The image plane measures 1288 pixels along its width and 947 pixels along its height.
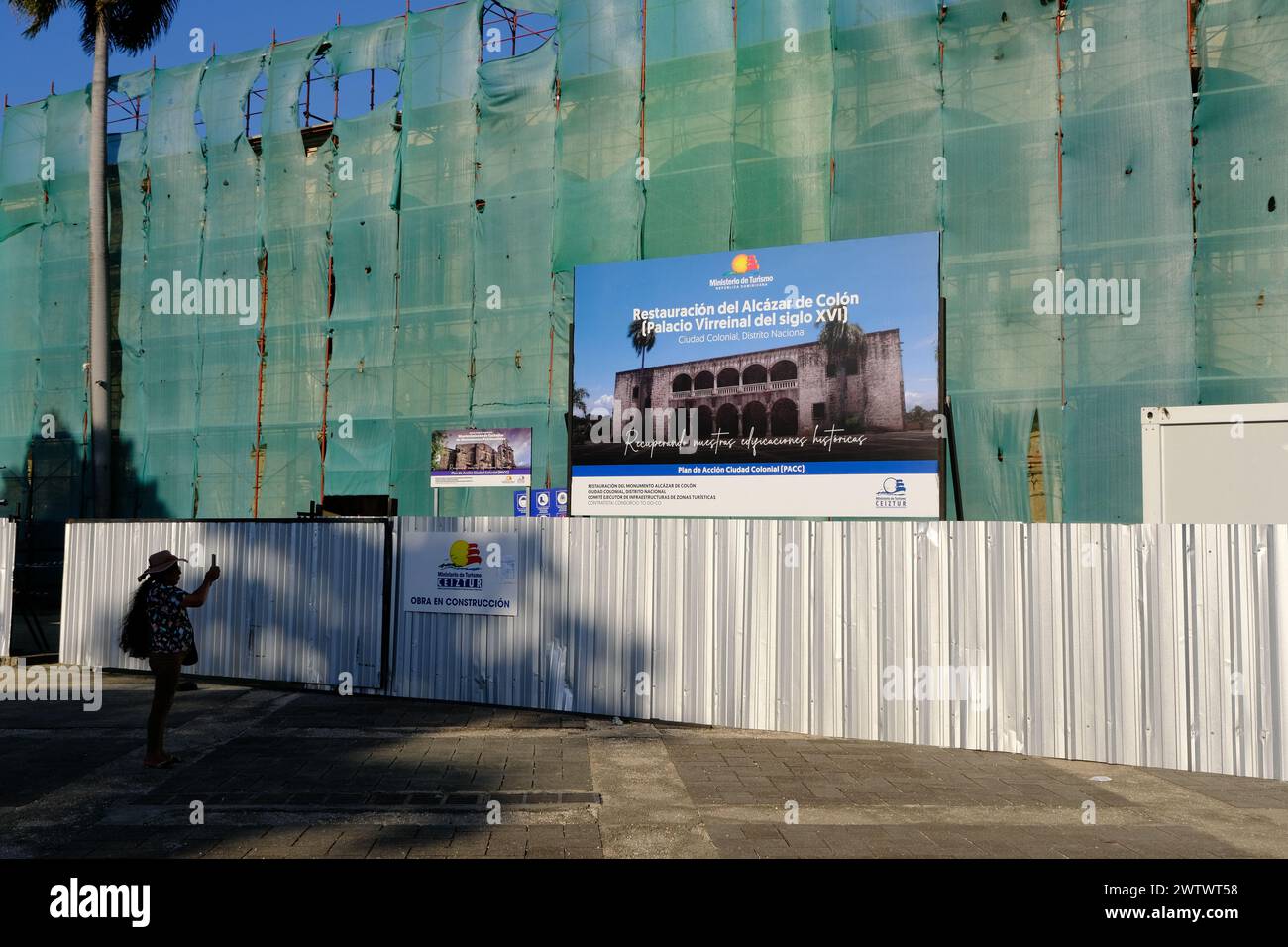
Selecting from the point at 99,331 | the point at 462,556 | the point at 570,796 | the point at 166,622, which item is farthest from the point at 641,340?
the point at 99,331

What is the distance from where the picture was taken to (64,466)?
1021 inches

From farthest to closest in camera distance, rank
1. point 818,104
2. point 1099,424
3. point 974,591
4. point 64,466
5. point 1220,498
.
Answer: point 64,466 → point 818,104 → point 1099,424 → point 1220,498 → point 974,591

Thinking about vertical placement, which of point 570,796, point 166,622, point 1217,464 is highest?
point 1217,464

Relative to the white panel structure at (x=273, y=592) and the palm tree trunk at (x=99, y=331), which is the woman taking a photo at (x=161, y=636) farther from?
the palm tree trunk at (x=99, y=331)

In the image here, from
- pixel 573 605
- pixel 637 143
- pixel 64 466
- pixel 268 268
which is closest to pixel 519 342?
pixel 637 143

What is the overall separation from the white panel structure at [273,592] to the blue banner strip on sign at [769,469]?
22.0 ft

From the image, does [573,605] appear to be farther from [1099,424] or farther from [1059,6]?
[1059,6]

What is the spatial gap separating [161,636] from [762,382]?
36.8ft

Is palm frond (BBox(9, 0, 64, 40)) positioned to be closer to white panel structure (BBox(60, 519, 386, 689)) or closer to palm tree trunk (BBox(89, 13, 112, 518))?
palm tree trunk (BBox(89, 13, 112, 518))

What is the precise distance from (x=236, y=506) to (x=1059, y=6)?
19130 mm

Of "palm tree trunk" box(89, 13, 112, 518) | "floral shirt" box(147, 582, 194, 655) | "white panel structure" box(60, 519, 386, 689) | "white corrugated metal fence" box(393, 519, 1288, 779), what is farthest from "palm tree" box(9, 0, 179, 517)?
"floral shirt" box(147, 582, 194, 655)

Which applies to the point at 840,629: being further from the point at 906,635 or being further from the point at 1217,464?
the point at 1217,464

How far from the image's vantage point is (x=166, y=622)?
344 inches

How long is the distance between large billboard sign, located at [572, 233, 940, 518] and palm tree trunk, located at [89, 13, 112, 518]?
1173 cm
